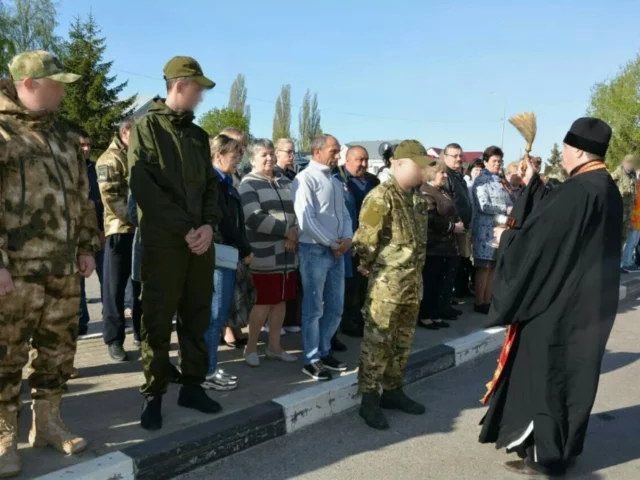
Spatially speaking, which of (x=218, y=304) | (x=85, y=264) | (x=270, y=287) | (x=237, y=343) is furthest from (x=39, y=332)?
(x=237, y=343)

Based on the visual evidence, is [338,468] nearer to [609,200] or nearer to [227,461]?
[227,461]

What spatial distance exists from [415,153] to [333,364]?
200 cm

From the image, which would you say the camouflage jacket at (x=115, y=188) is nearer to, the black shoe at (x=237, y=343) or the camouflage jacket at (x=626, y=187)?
the black shoe at (x=237, y=343)

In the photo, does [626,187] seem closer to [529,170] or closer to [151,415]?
[529,170]

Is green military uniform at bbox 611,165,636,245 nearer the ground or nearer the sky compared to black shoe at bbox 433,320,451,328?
nearer the sky

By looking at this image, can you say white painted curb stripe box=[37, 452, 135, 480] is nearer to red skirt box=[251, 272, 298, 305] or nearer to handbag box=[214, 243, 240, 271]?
handbag box=[214, 243, 240, 271]

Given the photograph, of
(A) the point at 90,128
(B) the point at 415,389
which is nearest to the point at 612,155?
(A) the point at 90,128

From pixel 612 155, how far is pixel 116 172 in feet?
129

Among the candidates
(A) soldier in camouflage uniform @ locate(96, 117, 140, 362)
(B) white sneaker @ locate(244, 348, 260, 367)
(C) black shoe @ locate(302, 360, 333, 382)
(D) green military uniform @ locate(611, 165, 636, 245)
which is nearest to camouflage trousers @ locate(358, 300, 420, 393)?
(C) black shoe @ locate(302, 360, 333, 382)

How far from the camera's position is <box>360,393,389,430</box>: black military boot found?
4.08 metres

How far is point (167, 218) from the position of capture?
3451mm

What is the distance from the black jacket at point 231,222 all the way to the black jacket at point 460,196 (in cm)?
330

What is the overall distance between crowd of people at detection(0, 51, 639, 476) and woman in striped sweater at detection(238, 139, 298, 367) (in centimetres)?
1

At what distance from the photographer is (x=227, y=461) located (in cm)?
353
